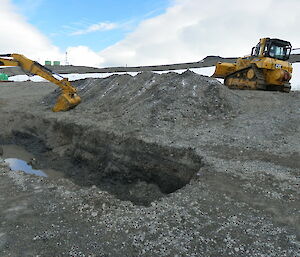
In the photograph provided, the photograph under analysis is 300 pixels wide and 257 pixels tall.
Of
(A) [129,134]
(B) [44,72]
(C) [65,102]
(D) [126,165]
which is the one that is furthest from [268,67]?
(B) [44,72]

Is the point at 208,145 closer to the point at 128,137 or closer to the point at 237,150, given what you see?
the point at 237,150

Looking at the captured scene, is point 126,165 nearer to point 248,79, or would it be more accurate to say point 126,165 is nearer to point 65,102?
point 65,102

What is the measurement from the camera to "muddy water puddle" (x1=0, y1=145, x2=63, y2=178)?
11298 millimetres

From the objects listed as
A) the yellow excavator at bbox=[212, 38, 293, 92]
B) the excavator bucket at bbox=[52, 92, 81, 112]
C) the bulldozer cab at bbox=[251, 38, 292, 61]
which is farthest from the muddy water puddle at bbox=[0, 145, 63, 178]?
the bulldozer cab at bbox=[251, 38, 292, 61]

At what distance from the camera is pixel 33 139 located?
14.6 m

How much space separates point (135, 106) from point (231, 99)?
15.7 ft

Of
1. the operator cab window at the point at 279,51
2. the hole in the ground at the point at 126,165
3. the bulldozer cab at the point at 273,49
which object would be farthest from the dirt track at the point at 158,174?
the operator cab window at the point at 279,51

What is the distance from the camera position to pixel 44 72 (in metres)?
15.3

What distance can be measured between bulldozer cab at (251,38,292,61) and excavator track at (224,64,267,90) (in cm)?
96

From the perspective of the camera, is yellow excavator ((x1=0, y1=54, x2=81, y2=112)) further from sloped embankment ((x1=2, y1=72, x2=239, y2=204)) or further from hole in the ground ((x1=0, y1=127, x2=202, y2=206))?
hole in the ground ((x1=0, y1=127, x2=202, y2=206))

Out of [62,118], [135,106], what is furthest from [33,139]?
[135,106]

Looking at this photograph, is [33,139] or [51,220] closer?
[51,220]

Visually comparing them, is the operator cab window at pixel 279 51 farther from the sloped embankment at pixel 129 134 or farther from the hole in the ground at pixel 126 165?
the hole in the ground at pixel 126 165

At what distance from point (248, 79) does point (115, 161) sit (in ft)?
34.9
